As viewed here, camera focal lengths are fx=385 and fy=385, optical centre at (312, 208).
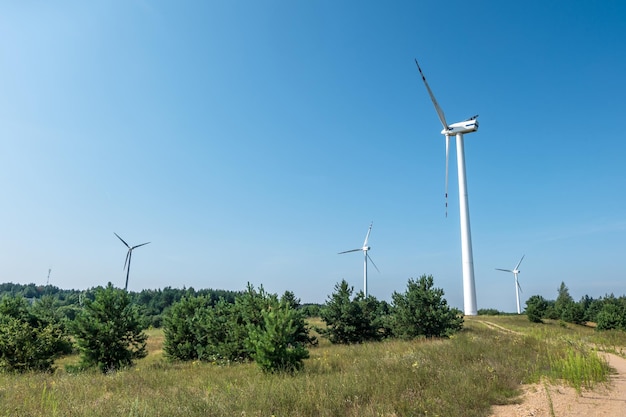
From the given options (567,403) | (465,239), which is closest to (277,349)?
(567,403)

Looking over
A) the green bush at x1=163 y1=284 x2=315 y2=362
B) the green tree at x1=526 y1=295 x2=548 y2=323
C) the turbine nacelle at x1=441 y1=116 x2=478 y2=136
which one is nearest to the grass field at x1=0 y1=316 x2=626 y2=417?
the green bush at x1=163 y1=284 x2=315 y2=362

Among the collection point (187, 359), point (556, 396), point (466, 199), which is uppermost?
point (466, 199)

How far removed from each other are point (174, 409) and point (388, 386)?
19.3 feet

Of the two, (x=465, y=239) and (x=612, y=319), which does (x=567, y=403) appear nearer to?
(x=465, y=239)

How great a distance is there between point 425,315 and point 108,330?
2155cm

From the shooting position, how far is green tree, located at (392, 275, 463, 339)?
2916cm

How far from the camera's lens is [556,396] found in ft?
36.7

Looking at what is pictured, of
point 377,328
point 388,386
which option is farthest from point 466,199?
point 388,386

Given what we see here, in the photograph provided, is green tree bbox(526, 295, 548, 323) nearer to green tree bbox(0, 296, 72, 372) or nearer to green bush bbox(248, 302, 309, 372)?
green bush bbox(248, 302, 309, 372)

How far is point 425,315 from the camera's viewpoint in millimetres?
29484

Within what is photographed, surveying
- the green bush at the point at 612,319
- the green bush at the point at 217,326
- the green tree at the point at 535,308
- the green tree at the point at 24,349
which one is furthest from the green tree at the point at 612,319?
the green tree at the point at 24,349

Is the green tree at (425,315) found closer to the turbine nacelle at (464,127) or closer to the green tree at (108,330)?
the green tree at (108,330)

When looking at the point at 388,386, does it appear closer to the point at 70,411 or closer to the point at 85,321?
the point at 70,411

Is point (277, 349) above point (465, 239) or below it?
below
